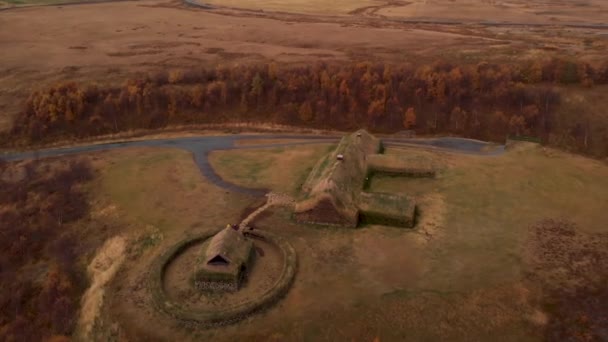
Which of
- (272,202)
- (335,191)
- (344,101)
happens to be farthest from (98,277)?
(344,101)

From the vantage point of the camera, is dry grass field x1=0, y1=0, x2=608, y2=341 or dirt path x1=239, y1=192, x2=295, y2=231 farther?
dirt path x1=239, y1=192, x2=295, y2=231

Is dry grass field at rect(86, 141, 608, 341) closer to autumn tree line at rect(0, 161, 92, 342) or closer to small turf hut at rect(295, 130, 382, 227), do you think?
small turf hut at rect(295, 130, 382, 227)

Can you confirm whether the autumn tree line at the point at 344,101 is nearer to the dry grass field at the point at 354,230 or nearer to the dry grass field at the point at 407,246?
the dry grass field at the point at 354,230

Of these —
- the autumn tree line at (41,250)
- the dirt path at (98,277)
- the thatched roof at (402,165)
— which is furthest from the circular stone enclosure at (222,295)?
the thatched roof at (402,165)

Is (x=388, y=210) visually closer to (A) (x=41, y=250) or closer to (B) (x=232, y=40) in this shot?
(A) (x=41, y=250)

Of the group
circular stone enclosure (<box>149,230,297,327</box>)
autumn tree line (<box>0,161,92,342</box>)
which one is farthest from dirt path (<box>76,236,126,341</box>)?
circular stone enclosure (<box>149,230,297,327</box>)
